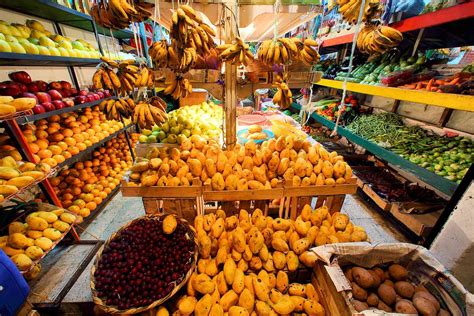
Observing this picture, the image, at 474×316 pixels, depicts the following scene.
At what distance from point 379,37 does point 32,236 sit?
320 cm

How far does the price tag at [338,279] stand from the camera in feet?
3.51

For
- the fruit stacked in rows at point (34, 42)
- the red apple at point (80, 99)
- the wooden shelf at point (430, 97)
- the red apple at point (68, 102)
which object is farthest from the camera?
the red apple at point (80, 99)

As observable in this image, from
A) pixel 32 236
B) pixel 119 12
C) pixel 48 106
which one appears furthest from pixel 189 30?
pixel 32 236

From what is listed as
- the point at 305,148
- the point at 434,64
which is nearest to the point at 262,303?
the point at 305,148

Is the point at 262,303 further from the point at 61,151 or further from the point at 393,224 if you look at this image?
the point at 61,151

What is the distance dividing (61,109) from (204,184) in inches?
82.3

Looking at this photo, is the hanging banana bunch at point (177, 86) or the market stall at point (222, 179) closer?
the market stall at point (222, 179)

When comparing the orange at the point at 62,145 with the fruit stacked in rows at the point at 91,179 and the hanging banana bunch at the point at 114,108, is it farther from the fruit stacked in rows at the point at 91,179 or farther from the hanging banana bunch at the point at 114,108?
the hanging banana bunch at the point at 114,108

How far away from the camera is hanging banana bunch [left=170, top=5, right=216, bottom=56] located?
1129mm

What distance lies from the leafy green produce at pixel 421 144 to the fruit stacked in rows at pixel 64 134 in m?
4.10

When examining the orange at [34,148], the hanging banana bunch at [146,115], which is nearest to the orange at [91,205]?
the orange at [34,148]

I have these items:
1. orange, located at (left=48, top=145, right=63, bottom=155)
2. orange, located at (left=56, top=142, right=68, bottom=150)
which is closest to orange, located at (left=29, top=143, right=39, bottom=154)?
orange, located at (left=48, top=145, right=63, bottom=155)

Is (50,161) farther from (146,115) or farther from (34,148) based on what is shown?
(146,115)

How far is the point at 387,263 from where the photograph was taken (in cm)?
134
